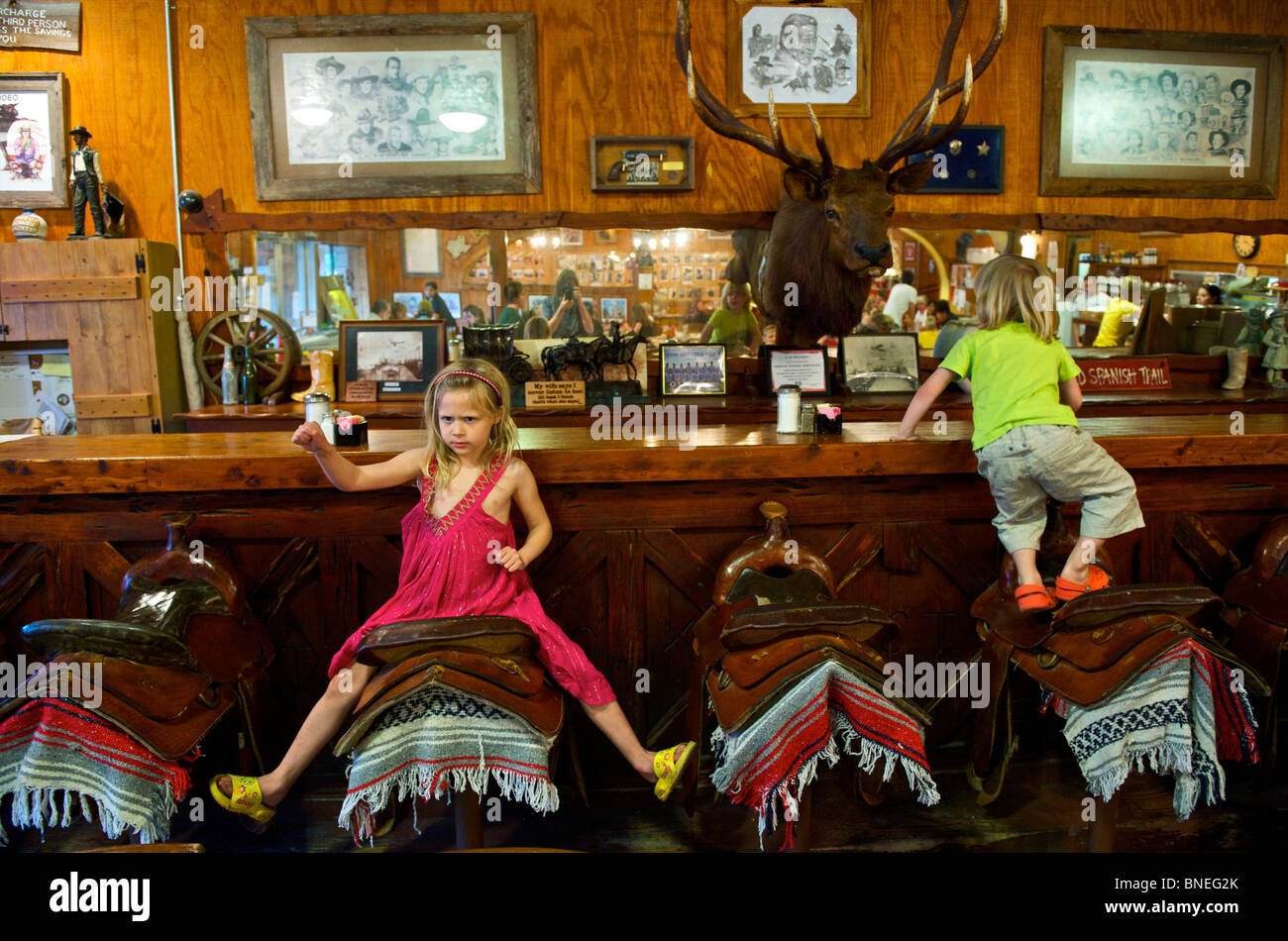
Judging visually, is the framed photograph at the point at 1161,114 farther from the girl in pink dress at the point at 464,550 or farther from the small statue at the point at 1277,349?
the girl in pink dress at the point at 464,550

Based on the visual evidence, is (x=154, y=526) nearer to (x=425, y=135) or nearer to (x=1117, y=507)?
(x=1117, y=507)

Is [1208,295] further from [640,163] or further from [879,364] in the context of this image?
[640,163]

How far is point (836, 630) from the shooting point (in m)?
2.44

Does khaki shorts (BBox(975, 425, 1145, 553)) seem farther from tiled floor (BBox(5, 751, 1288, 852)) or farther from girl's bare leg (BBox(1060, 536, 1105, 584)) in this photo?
tiled floor (BBox(5, 751, 1288, 852))

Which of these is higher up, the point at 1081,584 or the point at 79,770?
the point at 1081,584

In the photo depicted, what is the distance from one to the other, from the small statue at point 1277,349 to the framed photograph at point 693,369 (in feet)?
10.3

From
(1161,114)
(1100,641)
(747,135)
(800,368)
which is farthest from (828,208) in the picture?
(1100,641)

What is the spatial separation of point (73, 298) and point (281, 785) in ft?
12.1

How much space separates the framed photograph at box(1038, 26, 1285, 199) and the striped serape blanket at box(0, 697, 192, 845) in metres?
5.18

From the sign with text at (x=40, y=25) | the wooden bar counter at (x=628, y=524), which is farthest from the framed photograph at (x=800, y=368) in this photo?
the sign with text at (x=40, y=25)

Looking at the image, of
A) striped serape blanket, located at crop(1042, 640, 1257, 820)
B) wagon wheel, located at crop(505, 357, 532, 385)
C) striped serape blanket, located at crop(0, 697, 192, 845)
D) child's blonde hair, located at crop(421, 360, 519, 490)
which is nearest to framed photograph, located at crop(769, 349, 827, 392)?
wagon wheel, located at crop(505, 357, 532, 385)

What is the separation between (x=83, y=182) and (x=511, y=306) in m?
2.23

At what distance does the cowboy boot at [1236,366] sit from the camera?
18.5 feet

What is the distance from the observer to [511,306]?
17.8 feet
